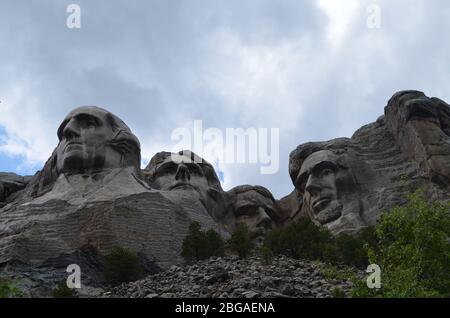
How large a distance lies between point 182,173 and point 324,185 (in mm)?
4420

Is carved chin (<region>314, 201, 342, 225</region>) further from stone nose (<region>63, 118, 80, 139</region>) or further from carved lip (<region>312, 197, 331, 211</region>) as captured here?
stone nose (<region>63, 118, 80, 139</region>)

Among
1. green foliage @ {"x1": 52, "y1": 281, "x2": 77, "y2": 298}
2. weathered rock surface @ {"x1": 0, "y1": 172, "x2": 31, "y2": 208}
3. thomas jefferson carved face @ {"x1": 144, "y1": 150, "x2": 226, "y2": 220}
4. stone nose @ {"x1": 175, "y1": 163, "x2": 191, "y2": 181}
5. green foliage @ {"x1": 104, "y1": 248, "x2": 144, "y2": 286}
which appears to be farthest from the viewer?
weathered rock surface @ {"x1": 0, "y1": 172, "x2": 31, "y2": 208}

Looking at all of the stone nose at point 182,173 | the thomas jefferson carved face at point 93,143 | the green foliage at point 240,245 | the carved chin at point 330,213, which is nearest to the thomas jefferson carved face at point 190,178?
the stone nose at point 182,173


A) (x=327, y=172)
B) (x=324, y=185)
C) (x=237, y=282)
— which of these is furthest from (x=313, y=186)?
(x=237, y=282)

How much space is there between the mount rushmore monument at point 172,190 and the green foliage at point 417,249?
22.5ft

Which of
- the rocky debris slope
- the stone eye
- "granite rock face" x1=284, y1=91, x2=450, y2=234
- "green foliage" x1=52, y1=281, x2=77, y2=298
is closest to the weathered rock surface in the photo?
"granite rock face" x1=284, y1=91, x2=450, y2=234

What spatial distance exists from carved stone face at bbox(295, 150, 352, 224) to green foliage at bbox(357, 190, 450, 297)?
10323 mm

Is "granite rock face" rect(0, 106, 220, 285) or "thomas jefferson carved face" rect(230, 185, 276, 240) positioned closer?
"granite rock face" rect(0, 106, 220, 285)

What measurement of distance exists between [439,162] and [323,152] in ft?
14.9

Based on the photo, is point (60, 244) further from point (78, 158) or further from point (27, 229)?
point (78, 158)

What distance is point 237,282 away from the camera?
19.4 m

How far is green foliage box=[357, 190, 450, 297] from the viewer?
19.1 m

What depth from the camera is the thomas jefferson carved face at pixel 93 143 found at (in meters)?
29.7

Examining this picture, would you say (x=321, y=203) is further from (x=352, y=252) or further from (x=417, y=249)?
(x=417, y=249)
